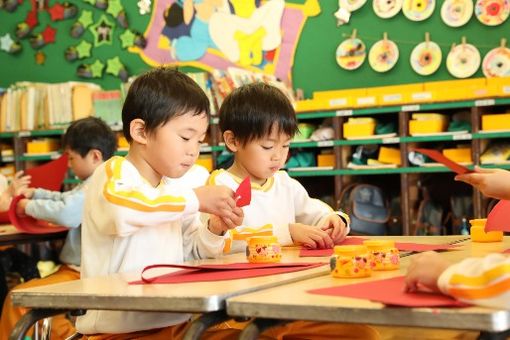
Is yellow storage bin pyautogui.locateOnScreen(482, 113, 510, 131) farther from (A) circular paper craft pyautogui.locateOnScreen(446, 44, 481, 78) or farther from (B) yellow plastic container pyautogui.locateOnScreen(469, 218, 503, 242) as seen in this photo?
(B) yellow plastic container pyautogui.locateOnScreen(469, 218, 503, 242)

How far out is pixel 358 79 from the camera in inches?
230

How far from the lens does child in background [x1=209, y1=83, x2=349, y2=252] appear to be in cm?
251

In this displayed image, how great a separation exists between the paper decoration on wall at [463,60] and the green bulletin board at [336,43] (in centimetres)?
4

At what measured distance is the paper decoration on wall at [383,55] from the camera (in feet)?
18.7

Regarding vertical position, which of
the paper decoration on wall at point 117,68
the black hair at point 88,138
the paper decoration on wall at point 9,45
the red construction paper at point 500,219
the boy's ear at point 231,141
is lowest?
the red construction paper at point 500,219

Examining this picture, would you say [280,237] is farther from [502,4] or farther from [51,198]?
[502,4]

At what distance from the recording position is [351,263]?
152 centimetres

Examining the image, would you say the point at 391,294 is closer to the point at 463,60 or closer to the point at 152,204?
the point at 152,204

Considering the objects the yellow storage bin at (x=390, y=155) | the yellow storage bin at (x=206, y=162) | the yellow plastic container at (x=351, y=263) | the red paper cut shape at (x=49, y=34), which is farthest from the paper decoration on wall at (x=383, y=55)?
the yellow plastic container at (x=351, y=263)

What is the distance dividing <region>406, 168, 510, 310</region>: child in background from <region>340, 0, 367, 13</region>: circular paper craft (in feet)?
15.5

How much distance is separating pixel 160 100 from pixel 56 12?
551 cm

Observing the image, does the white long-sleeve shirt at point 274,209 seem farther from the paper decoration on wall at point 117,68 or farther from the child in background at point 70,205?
the paper decoration on wall at point 117,68

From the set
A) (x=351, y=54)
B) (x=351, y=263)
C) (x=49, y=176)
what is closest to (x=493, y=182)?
(x=351, y=263)

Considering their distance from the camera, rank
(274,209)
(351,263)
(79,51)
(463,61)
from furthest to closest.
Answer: (79,51) < (463,61) < (274,209) < (351,263)
